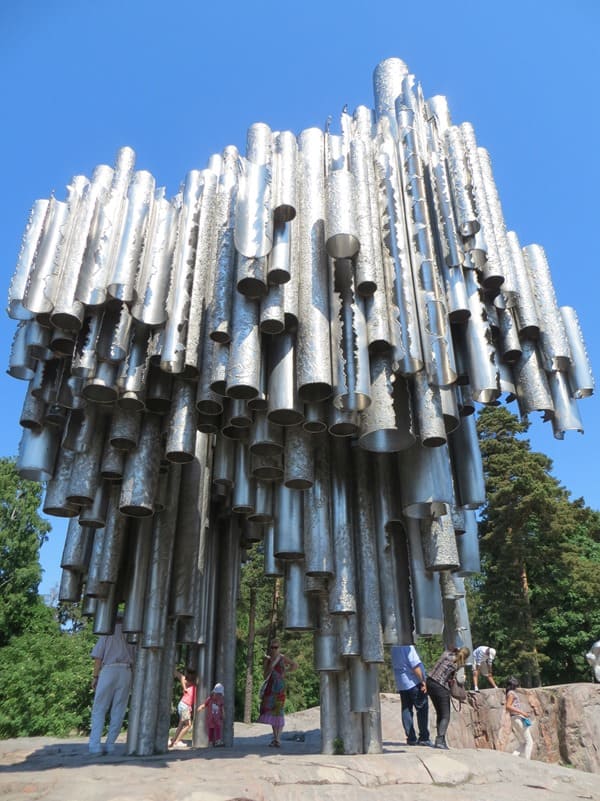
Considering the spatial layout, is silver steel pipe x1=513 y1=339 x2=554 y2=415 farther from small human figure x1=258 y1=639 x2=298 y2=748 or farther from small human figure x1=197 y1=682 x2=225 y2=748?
small human figure x1=197 y1=682 x2=225 y2=748

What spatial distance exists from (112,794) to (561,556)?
3456 centimetres

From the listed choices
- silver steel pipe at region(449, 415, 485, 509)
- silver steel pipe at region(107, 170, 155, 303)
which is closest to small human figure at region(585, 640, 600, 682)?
silver steel pipe at region(449, 415, 485, 509)

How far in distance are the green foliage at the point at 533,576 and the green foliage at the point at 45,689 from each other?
20.9 meters

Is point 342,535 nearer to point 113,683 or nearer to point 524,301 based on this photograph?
point 524,301

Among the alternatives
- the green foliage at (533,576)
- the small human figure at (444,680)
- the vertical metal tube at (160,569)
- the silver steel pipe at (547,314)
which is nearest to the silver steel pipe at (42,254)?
the vertical metal tube at (160,569)

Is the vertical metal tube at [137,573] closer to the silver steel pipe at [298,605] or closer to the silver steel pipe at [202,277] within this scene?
the silver steel pipe at [298,605]

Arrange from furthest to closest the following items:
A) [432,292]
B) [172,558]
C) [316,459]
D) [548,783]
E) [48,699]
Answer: [48,699] → [172,558] → [316,459] → [432,292] → [548,783]

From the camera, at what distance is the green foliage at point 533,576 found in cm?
3481

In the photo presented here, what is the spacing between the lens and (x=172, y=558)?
361 inches

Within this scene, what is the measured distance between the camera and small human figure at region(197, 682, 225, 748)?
10320mm

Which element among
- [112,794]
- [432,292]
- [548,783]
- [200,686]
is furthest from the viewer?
[200,686]

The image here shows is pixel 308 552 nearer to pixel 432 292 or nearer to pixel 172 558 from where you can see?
pixel 172 558

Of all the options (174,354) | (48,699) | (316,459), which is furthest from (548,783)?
(48,699)

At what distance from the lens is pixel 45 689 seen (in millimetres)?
27062
